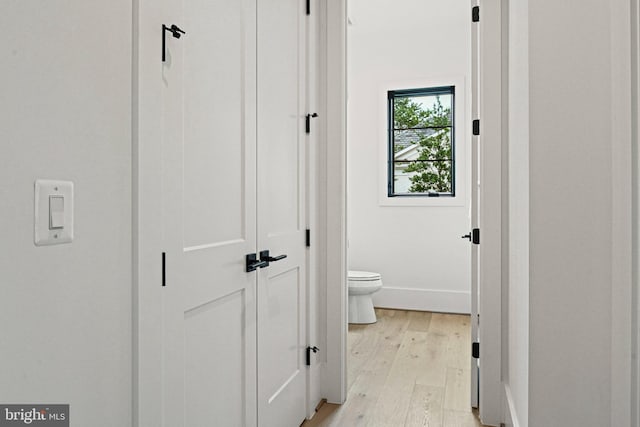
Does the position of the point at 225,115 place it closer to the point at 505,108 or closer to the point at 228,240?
the point at 228,240

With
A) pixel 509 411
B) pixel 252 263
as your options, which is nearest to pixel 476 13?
pixel 252 263

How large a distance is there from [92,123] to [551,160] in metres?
1.21

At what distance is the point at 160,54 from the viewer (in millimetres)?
1100

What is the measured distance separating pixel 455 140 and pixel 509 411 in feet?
9.50

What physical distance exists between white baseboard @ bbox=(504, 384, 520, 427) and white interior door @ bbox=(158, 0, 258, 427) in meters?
→ 1.03

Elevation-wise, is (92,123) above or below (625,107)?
below

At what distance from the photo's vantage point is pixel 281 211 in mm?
1939

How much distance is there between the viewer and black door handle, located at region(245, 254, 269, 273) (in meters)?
1.60

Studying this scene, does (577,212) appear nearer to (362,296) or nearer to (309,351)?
(309,351)

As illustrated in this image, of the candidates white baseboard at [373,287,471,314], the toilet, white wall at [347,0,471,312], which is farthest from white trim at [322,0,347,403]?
white baseboard at [373,287,471,314]

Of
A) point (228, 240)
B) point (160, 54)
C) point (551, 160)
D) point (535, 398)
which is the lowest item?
point (535, 398)

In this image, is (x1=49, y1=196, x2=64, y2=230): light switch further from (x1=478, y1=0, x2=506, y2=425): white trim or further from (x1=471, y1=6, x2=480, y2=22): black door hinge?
(x1=471, y1=6, x2=480, y2=22): black door hinge

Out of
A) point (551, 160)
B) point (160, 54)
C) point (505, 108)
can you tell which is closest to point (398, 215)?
point (505, 108)

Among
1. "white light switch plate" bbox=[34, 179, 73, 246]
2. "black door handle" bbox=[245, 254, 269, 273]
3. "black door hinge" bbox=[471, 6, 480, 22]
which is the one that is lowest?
"black door handle" bbox=[245, 254, 269, 273]
